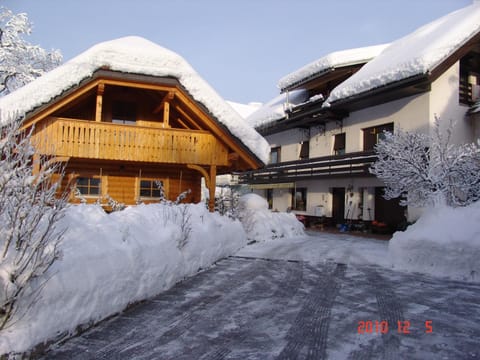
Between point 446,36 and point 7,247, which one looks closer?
point 7,247

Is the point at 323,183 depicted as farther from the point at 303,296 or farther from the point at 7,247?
the point at 7,247

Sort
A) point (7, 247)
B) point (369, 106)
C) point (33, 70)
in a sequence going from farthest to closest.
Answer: point (33, 70) → point (369, 106) → point (7, 247)

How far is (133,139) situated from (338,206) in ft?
40.4

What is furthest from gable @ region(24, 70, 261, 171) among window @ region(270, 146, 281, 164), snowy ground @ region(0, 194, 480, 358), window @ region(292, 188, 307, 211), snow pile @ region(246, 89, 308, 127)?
window @ region(270, 146, 281, 164)

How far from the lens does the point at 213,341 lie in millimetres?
4199

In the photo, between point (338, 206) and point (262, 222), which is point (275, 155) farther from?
point (262, 222)

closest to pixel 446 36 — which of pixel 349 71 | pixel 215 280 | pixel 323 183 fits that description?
pixel 349 71

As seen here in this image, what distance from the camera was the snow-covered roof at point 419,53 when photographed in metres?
14.2

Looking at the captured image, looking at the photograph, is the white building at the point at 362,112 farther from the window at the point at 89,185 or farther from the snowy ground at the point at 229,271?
the window at the point at 89,185

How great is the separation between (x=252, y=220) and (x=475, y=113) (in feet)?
33.3

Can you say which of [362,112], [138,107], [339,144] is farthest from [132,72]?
[339,144]

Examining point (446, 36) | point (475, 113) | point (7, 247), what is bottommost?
point (7, 247)
